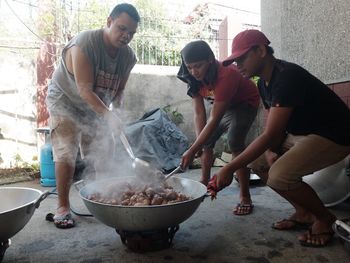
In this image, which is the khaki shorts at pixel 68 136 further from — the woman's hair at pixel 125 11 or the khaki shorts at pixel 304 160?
the khaki shorts at pixel 304 160

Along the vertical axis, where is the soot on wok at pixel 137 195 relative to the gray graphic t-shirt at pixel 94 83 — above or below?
below

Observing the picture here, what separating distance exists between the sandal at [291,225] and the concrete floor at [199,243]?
0.17 ft

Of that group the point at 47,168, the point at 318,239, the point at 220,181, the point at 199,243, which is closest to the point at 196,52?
the point at 220,181

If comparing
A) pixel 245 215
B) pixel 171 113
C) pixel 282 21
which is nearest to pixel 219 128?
pixel 245 215

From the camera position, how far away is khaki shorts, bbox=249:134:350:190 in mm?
2076

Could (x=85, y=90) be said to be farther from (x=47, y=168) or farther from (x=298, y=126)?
(x=47, y=168)

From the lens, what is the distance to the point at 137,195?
2203 millimetres

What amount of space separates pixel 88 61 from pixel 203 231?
1.62 metres

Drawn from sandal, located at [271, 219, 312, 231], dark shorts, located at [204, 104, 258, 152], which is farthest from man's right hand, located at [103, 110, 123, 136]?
sandal, located at [271, 219, 312, 231]

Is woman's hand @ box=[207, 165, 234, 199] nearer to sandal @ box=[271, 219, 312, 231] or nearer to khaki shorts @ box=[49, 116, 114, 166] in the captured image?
sandal @ box=[271, 219, 312, 231]

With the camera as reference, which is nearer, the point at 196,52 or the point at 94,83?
the point at 196,52

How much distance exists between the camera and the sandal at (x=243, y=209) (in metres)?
2.86

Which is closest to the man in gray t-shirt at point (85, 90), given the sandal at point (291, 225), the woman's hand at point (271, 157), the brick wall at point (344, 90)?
the woman's hand at point (271, 157)

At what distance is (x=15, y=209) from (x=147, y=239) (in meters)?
0.81
